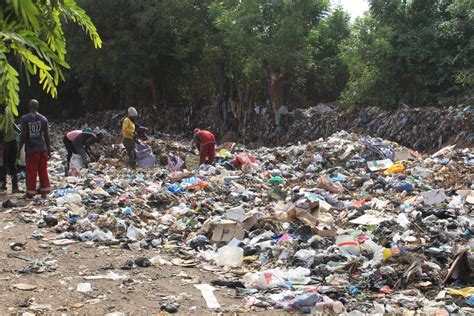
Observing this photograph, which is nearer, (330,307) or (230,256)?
(330,307)

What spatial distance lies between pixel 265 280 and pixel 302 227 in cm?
144

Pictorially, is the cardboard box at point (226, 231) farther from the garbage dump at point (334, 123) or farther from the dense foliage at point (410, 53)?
the dense foliage at point (410, 53)

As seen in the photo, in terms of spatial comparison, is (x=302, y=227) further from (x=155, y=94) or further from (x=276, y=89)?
(x=155, y=94)

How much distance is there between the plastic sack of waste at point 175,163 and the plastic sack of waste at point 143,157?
40 centimetres

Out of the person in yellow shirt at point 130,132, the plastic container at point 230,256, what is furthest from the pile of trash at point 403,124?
the plastic container at point 230,256

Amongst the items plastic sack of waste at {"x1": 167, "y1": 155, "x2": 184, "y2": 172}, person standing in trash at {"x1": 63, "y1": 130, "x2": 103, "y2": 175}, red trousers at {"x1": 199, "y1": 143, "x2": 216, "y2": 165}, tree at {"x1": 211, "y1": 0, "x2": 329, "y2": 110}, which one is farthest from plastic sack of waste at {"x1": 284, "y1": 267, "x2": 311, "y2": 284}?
tree at {"x1": 211, "y1": 0, "x2": 329, "y2": 110}

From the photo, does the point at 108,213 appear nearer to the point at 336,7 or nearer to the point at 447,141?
the point at 447,141

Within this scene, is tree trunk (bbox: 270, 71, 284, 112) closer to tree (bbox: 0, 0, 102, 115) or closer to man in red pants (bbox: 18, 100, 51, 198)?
man in red pants (bbox: 18, 100, 51, 198)

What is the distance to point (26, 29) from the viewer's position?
67.1 inches

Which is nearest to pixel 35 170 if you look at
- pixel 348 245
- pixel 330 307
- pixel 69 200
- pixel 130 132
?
pixel 69 200

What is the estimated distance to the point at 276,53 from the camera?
17.4 metres

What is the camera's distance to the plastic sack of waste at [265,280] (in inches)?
168

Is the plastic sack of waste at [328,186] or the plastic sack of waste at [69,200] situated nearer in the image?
the plastic sack of waste at [69,200]

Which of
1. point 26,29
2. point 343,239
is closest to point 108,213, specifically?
point 343,239
